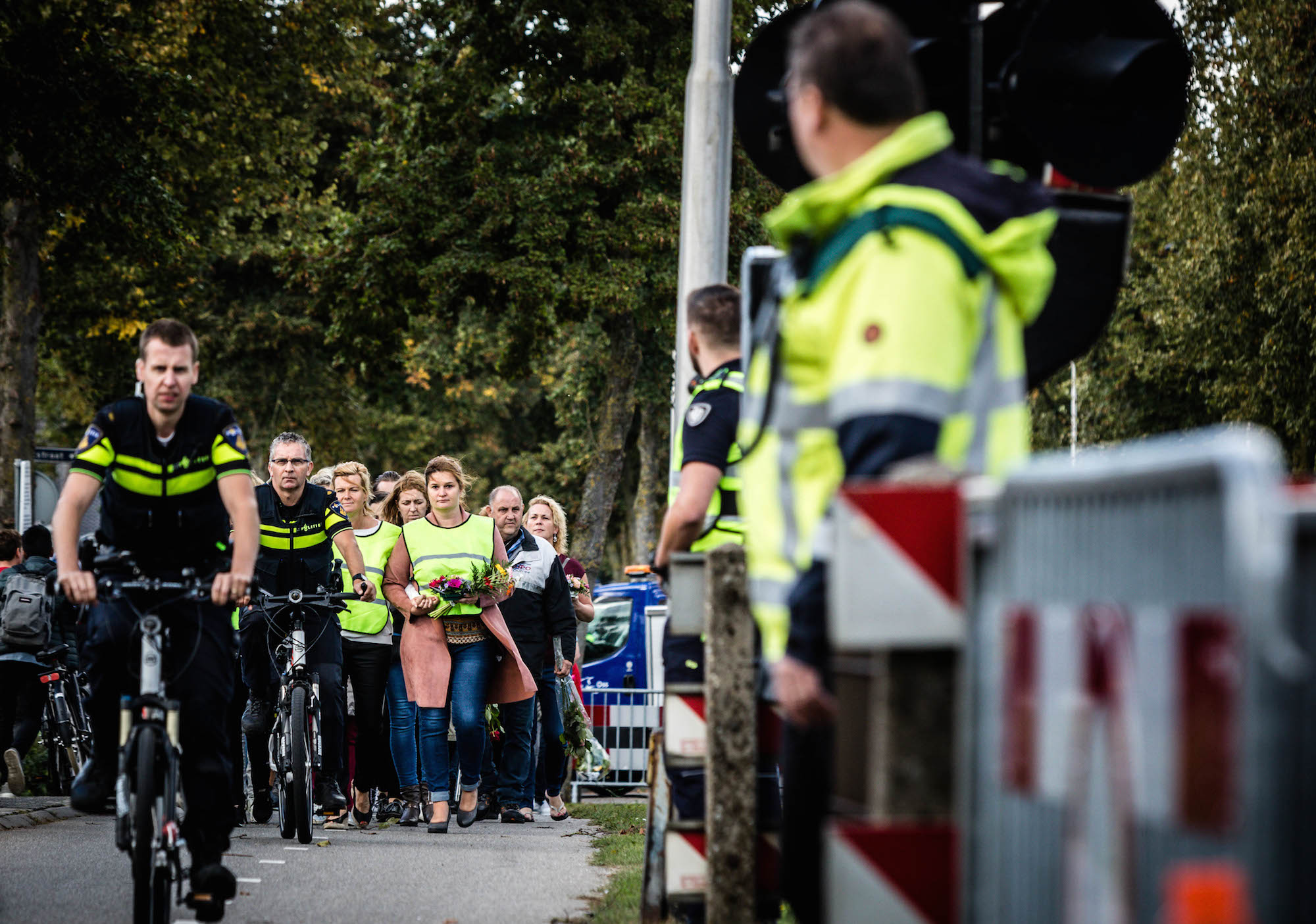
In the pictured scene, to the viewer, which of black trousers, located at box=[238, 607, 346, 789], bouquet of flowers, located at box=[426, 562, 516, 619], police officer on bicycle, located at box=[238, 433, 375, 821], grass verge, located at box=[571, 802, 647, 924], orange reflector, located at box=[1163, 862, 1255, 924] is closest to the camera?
orange reflector, located at box=[1163, 862, 1255, 924]

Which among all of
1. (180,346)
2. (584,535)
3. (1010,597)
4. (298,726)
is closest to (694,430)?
(180,346)

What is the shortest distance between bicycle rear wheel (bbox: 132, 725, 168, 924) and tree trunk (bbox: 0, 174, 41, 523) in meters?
17.7

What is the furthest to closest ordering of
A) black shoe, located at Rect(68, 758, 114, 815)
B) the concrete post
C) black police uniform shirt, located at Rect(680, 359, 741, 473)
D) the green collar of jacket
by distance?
black shoe, located at Rect(68, 758, 114, 815), black police uniform shirt, located at Rect(680, 359, 741, 473), the concrete post, the green collar of jacket

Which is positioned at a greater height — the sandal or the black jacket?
Answer: the black jacket

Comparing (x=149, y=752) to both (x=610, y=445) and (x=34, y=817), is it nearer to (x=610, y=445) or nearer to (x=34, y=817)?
(x=34, y=817)

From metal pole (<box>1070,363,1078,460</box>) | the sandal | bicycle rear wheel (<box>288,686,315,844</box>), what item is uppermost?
metal pole (<box>1070,363,1078,460</box>)

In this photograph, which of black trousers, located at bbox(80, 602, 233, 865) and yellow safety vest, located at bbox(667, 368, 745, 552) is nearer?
yellow safety vest, located at bbox(667, 368, 745, 552)

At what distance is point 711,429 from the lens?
17.9ft

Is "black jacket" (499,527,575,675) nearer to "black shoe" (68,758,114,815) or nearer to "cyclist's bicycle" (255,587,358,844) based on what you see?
"cyclist's bicycle" (255,587,358,844)

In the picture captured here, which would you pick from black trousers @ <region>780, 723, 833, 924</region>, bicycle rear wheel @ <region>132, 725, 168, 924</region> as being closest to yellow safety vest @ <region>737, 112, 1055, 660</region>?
black trousers @ <region>780, 723, 833, 924</region>

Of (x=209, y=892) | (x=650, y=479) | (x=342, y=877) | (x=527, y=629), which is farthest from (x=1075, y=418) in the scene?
(x=209, y=892)

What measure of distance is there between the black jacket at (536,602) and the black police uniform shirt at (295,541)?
1881 mm

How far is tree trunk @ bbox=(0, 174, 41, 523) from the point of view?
22.2 meters

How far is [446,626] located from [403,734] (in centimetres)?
92
